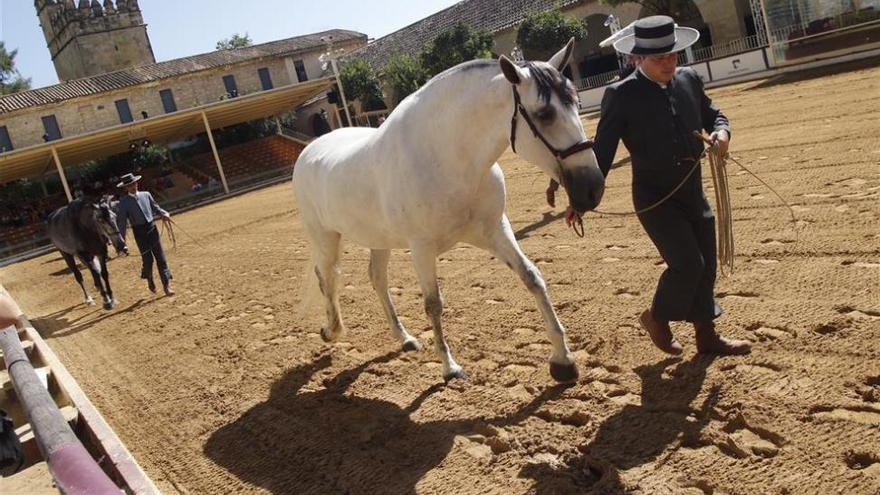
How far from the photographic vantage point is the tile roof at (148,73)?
1586 inches

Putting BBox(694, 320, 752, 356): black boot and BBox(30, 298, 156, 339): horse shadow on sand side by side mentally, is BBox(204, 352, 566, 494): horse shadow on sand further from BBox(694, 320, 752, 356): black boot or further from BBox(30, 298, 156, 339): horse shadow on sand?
BBox(30, 298, 156, 339): horse shadow on sand

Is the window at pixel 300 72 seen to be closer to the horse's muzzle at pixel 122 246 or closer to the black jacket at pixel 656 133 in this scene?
the horse's muzzle at pixel 122 246

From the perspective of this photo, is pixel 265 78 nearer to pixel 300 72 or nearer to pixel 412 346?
pixel 300 72

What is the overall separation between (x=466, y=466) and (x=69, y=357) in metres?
6.03

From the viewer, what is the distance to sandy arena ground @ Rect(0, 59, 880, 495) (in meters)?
3.01

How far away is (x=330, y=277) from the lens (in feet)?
19.1

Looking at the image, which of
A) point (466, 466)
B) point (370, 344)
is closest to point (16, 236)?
point (370, 344)

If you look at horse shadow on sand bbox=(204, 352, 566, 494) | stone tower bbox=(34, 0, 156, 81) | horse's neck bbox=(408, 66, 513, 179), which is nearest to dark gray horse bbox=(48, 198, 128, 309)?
horse shadow on sand bbox=(204, 352, 566, 494)

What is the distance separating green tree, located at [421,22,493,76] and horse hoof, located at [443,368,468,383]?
3199 cm

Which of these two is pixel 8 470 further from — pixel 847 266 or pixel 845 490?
pixel 847 266

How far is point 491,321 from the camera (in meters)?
5.45

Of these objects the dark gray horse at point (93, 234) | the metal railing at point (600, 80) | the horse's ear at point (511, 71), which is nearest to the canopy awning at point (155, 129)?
the metal railing at point (600, 80)

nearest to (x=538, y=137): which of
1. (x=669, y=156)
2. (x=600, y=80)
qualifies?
(x=669, y=156)

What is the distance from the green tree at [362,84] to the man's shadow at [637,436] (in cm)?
3903
